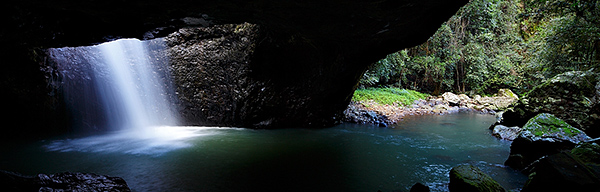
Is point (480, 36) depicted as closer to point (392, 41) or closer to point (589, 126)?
point (589, 126)

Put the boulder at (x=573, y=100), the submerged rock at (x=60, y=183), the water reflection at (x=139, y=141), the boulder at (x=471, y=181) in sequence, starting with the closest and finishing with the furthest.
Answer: the submerged rock at (x=60, y=183) → the boulder at (x=471, y=181) → the water reflection at (x=139, y=141) → the boulder at (x=573, y=100)

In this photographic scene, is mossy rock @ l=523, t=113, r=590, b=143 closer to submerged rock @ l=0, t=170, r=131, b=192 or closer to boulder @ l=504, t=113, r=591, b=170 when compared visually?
boulder @ l=504, t=113, r=591, b=170

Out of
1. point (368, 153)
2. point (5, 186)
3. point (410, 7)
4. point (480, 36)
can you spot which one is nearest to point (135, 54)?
point (5, 186)

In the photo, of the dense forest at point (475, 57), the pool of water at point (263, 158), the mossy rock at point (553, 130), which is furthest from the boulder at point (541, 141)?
the dense forest at point (475, 57)

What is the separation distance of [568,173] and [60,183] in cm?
582

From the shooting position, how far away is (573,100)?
7152mm

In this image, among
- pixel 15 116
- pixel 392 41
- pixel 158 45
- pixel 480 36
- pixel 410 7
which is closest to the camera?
pixel 410 7

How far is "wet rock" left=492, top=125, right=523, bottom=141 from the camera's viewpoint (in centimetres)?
774

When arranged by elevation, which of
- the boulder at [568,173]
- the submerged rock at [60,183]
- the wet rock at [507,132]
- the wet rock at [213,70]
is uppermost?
the wet rock at [213,70]

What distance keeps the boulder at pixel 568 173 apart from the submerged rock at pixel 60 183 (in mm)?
5062

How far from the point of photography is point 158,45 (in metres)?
7.39

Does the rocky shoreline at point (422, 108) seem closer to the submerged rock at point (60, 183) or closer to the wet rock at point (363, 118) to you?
the wet rock at point (363, 118)

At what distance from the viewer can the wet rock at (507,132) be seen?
774cm

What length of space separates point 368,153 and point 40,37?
21.2 ft
